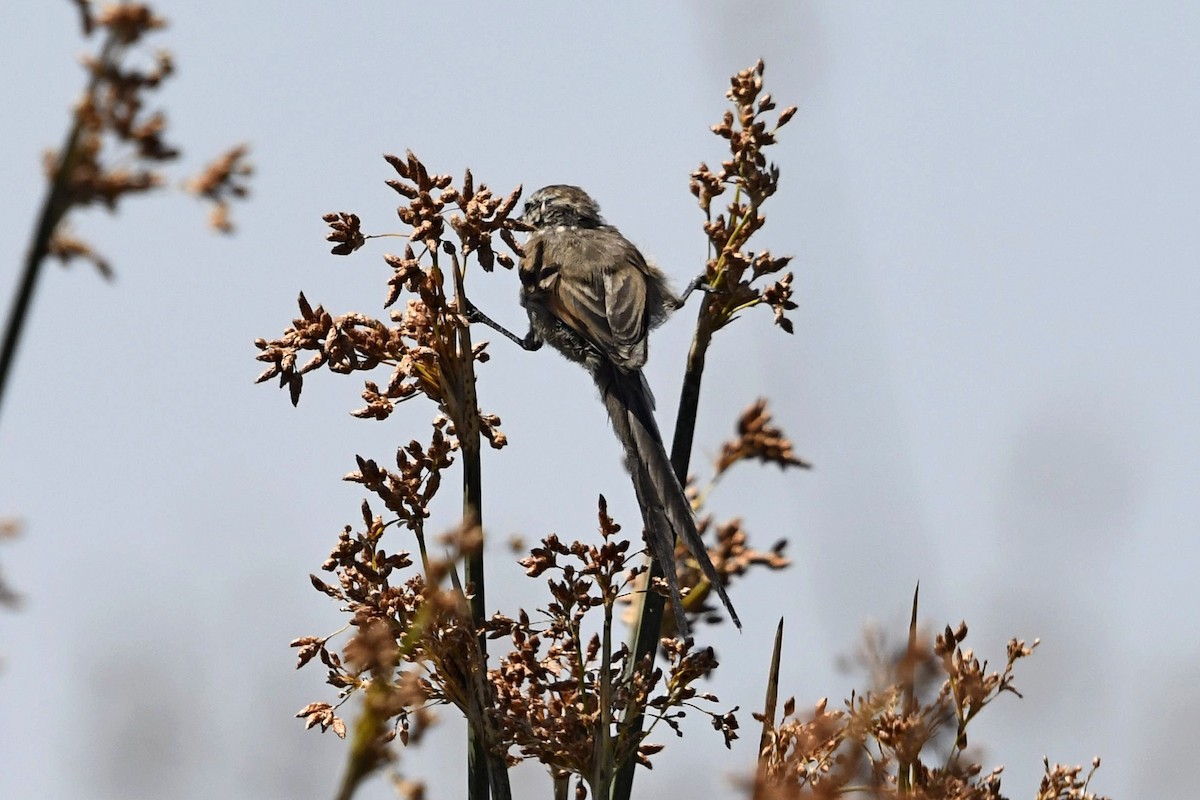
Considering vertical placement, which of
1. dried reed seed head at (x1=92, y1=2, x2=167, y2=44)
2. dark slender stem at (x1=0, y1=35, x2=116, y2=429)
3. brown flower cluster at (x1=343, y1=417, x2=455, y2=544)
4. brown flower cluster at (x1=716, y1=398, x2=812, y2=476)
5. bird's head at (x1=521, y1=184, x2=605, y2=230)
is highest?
bird's head at (x1=521, y1=184, x2=605, y2=230)

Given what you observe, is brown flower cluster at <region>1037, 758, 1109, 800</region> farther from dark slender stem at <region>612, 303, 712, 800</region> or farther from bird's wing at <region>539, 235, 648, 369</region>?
bird's wing at <region>539, 235, 648, 369</region>

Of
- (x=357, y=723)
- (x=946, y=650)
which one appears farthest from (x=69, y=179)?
(x=946, y=650)

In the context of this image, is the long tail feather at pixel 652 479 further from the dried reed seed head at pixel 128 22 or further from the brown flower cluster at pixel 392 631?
the dried reed seed head at pixel 128 22

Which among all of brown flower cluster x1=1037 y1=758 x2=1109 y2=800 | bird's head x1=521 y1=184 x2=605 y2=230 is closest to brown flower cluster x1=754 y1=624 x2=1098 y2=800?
brown flower cluster x1=1037 y1=758 x2=1109 y2=800

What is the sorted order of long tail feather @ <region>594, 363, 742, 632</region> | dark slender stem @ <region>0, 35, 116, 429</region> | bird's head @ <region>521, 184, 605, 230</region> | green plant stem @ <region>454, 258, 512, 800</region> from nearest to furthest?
dark slender stem @ <region>0, 35, 116, 429</region> < green plant stem @ <region>454, 258, 512, 800</region> < long tail feather @ <region>594, 363, 742, 632</region> < bird's head @ <region>521, 184, 605, 230</region>

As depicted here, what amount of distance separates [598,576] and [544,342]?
2560mm

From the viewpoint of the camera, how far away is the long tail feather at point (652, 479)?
113 inches

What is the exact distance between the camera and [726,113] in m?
3.13

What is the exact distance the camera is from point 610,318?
4.75 meters

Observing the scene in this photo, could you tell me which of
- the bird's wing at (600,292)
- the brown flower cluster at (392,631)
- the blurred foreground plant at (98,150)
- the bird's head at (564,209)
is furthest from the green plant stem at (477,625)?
the bird's head at (564,209)

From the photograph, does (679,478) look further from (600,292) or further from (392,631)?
(600,292)

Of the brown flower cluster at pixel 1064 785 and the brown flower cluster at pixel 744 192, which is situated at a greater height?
the brown flower cluster at pixel 744 192

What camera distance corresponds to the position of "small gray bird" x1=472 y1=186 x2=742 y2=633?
3184 millimetres

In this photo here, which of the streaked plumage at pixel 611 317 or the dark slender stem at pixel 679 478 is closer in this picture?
the dark slender stem at pixel 679 478
